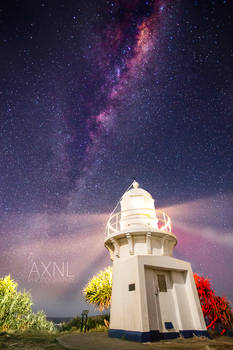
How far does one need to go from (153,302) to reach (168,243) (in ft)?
11.6

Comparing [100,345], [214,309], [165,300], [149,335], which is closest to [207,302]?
[214,309]

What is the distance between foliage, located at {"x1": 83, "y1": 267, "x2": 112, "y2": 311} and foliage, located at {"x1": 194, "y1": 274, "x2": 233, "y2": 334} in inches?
265

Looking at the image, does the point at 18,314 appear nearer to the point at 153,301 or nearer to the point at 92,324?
the point at 92,324

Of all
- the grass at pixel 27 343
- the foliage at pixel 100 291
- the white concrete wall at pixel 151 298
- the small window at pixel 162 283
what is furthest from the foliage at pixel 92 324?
the grass at pixel 27 343

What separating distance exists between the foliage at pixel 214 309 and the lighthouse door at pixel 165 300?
4373mm

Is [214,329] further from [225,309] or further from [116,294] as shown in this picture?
[116,294]

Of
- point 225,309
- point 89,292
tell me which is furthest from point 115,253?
point 225,309

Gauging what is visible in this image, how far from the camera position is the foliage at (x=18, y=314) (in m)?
11.0

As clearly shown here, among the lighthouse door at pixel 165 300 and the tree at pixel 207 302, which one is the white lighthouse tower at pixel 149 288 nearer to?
the lighthouse door at pixel 165 300

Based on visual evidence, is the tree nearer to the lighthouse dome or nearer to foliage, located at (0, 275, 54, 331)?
foliage, located at (0, 275, 54, 331)

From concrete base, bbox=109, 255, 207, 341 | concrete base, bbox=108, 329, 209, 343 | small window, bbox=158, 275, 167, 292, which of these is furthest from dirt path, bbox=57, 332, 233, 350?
small window, bbox=158, 275, 167, 292

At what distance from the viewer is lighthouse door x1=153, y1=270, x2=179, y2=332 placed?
28.5 ft

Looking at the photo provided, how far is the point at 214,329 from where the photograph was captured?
11.7 meters

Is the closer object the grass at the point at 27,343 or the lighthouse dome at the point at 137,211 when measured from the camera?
the grass at the point at 27,343
